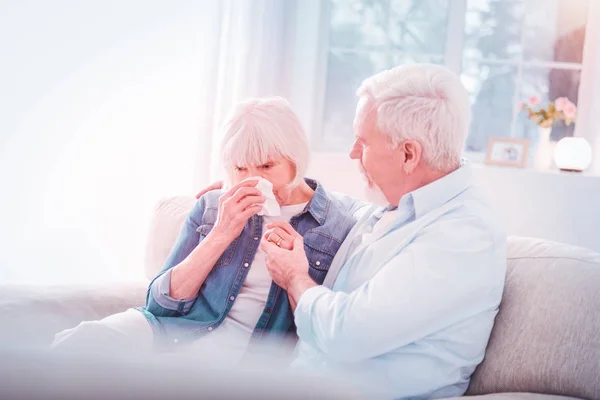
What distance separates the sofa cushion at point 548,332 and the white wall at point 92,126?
8.12ft

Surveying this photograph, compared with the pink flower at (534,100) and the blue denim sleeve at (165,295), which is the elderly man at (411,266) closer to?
the blue denim sleeve at (165,295)

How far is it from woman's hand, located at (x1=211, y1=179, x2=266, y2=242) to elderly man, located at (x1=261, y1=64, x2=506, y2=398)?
0.13m

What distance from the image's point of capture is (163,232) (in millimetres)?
2336

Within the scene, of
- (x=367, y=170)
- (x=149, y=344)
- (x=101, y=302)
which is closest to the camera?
(x=367, y=170)

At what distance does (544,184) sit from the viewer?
394cm

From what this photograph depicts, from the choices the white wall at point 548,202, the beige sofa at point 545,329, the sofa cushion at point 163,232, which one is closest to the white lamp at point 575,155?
the white wall at point 548,202

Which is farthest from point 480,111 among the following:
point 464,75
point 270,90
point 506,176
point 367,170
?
point 367,170

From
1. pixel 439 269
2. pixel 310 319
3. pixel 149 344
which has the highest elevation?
pixel 439 269

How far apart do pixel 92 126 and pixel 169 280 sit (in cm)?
198

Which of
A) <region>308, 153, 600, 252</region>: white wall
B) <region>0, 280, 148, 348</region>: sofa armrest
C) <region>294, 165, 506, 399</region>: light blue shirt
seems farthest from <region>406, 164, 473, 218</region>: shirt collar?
<region>308, 153, 600, 252</region>: white wall

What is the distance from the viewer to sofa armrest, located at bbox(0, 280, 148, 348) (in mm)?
1884

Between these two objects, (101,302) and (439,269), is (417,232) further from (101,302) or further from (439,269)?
(101,302)

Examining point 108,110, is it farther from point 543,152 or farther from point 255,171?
point 543,152

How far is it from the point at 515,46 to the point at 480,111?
411mm
